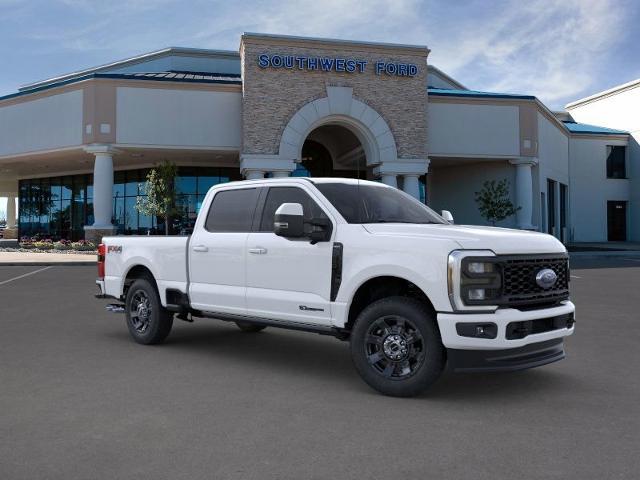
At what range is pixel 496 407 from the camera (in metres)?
5.21

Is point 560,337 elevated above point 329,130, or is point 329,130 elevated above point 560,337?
point 329,130

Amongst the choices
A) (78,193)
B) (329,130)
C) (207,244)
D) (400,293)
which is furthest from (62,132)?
(400,293)

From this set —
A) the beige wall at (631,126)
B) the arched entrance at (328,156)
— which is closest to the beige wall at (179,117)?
the arched entrance at (328,156)

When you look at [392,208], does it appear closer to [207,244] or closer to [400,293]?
[400,293]

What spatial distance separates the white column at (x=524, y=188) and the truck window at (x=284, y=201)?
28.8m

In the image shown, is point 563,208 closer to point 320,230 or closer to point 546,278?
point 546,278

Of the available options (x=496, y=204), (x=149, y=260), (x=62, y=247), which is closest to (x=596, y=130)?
(x=496, y=204)

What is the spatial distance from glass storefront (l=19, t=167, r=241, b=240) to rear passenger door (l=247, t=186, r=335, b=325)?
2552 centimetres

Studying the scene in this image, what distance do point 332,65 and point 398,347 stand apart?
26.0 metres

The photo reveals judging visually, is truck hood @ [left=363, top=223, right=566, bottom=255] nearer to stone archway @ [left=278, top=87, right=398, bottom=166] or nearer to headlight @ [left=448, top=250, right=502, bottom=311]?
→ headlight @ [left=448, top=250, right=502, bottom=311]

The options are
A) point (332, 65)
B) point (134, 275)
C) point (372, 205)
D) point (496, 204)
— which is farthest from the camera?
A: point (496, 204)

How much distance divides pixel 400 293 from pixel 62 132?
1159 inches

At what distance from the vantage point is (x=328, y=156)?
39.2 m

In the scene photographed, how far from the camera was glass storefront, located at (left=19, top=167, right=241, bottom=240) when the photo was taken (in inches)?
1444
